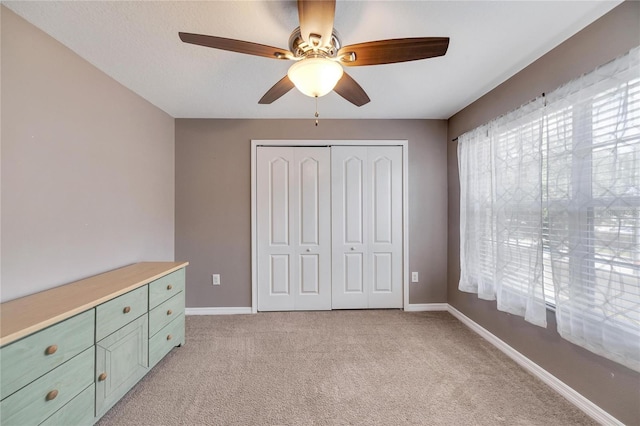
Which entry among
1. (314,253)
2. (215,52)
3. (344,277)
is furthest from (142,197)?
(344,277)

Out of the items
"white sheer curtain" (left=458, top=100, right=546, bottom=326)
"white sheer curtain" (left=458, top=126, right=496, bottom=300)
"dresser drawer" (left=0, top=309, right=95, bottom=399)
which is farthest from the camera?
"white sheer curtain" (left=458, top=126, right=496, bottom=300)

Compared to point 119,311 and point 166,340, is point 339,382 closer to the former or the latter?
point 166,340

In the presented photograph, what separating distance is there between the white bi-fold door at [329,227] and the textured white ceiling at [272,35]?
834mm

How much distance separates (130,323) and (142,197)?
1321 mm

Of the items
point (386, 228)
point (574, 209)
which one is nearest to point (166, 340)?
point (386, 228)

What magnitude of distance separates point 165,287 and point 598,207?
2958mm

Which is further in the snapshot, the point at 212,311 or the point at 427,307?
the point at 427,307

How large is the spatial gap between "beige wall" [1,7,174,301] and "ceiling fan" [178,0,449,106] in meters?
1.15

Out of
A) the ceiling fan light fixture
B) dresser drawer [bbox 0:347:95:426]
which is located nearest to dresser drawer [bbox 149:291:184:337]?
dresser drawer [bbox 0:347:95:426]

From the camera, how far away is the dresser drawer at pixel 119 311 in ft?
4.83

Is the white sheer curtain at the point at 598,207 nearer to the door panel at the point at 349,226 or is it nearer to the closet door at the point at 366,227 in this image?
the closet door at the point at 366,227

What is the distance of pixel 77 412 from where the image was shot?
1328mm

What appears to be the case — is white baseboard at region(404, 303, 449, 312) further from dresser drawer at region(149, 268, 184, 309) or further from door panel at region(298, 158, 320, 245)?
dresser drawer at region(149, 268, 184, 309)

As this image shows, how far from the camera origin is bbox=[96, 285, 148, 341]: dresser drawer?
1.47 metres
